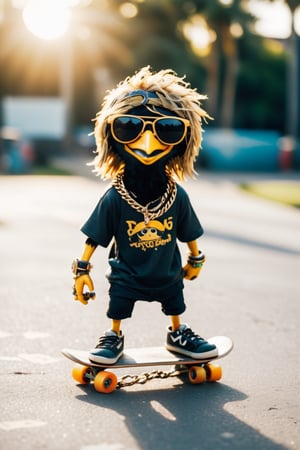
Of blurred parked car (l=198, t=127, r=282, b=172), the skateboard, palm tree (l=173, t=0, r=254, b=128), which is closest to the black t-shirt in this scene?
Answer: the skateboard

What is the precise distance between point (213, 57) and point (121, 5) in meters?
12.2

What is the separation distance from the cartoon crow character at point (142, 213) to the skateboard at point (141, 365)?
50 mm

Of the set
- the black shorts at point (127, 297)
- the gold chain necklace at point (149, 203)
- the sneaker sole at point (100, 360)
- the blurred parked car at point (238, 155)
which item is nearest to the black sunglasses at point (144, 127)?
the gold chain necklace at point (149, 203)

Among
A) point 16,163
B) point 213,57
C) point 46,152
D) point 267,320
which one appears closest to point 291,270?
point 267,320

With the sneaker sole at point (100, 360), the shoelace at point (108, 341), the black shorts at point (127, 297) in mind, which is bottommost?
the sneaker sole at point (100, 360)

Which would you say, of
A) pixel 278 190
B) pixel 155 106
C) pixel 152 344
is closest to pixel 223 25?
pixel 278 190

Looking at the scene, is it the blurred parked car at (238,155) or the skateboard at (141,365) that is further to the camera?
the blurred parked car at (238,155)

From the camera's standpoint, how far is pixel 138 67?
47125 millimetres

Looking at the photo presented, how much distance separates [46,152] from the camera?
33938mm

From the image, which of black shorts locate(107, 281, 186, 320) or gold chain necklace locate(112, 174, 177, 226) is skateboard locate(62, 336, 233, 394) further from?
gold chain necklace locate(112, 174, 177, 226)

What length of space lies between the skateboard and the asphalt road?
2.2 inches

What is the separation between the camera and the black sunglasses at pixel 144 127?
4867 millimetres

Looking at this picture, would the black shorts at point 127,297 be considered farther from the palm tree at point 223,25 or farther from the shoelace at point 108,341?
the palm tree at point 223,25

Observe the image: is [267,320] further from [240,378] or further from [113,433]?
[113,433]
